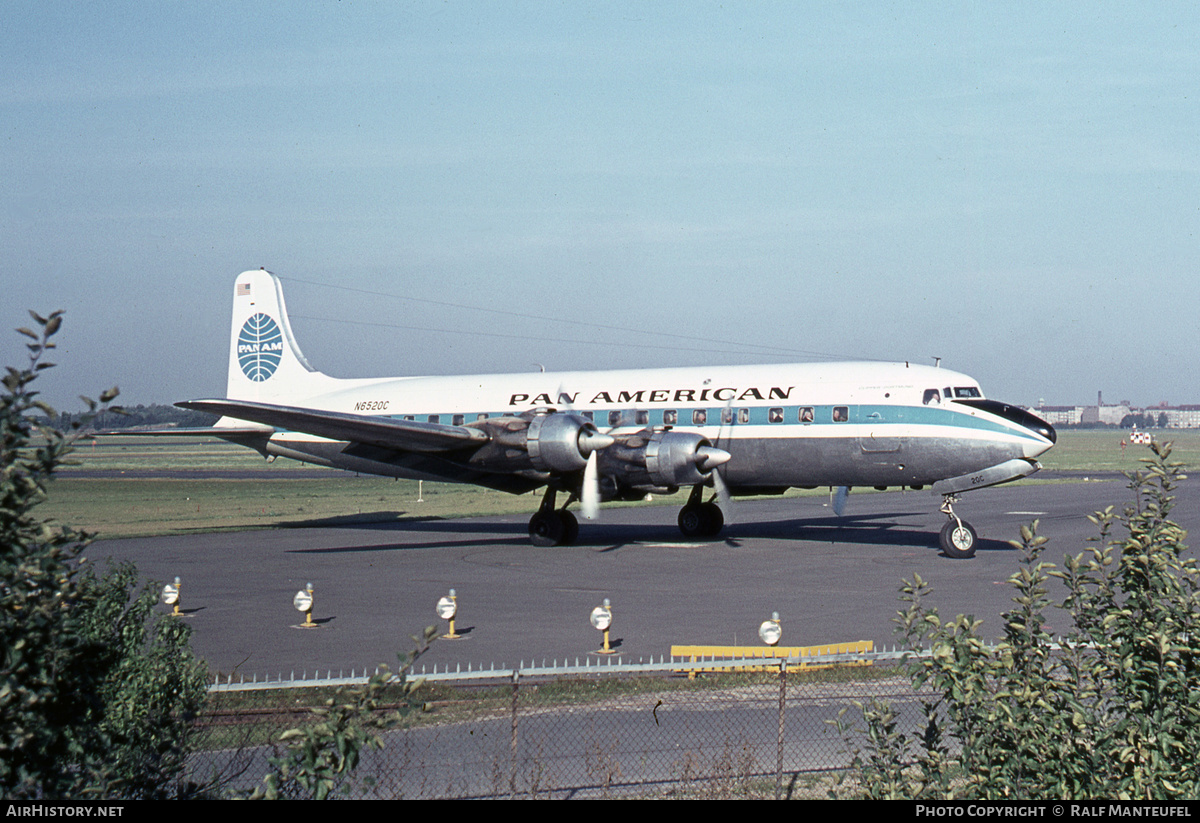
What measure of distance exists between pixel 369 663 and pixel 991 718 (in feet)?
31.5

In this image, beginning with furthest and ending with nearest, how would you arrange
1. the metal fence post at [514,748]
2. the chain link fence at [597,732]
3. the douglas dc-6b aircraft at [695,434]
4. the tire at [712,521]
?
1. the tire at [712,521]
2. the douglas dc-6b aircraft at [695,434]
3. the chain link fence at [597,732]
4. the metal fence post at [514,748]

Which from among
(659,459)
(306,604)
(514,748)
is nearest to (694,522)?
(659,459)

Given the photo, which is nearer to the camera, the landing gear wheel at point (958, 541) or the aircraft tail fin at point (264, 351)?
the landing gear wheel at point (958, 541)

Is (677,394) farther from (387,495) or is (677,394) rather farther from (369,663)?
(387,495)

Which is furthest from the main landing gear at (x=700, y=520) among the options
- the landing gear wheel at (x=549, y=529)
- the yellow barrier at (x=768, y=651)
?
the yellow barrier at (x=768, y=651)

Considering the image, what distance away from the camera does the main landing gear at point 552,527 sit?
28578 millimetres

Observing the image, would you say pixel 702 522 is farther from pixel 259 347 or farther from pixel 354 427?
pixel 259 347

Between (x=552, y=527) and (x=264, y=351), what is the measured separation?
43.3 feet

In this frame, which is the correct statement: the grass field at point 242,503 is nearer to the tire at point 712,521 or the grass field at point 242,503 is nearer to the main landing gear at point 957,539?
the tire at point 712,521

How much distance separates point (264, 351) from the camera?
35094 mm

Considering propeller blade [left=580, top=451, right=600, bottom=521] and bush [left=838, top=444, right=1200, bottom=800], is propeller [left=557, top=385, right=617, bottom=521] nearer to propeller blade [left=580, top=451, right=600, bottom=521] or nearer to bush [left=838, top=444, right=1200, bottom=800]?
propeller blade [left=580, top=451, right=600, bottom=521]

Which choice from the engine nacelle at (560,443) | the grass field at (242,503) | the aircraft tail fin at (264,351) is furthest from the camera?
the grass field at (242,503)

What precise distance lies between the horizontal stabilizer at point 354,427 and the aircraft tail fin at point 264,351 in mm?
7272
